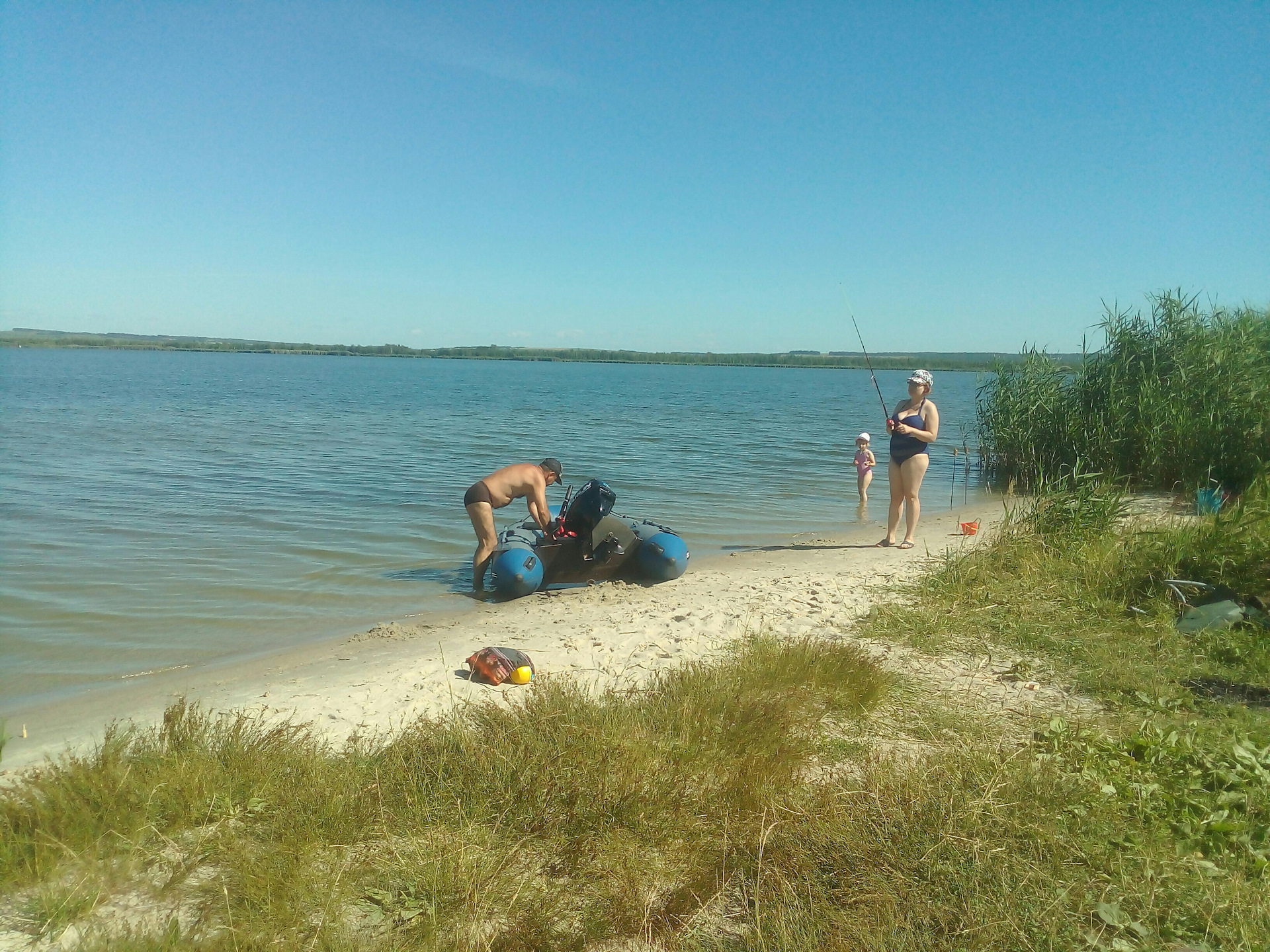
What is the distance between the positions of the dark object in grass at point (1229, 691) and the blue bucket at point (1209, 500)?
4.01 m

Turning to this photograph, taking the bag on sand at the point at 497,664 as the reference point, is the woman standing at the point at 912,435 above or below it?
above

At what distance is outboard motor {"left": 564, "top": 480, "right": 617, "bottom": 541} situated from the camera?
8805 mm

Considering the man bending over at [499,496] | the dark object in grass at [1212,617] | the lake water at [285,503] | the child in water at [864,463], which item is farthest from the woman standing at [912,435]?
the child in water at [864,463]

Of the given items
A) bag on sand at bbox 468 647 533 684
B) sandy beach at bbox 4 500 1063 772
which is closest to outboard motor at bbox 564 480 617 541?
A: sandy beach at bbox 4 500 1063 772

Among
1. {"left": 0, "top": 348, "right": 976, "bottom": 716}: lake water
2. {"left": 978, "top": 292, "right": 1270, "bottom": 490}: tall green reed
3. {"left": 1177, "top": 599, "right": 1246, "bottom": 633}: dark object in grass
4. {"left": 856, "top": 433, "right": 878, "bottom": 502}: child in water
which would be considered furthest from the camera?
{"left": 856, "top": 433, "right": 878, "bottom": 502}: child in water

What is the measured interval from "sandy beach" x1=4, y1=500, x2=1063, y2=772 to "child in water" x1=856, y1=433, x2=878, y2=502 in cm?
471

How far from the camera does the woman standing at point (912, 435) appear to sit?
28.4ft

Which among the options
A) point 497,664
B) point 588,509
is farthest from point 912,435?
point 497,664

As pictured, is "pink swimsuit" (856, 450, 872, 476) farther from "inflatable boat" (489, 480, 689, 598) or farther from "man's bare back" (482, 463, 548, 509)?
"man's bare back" (482, 463, 548, 509)

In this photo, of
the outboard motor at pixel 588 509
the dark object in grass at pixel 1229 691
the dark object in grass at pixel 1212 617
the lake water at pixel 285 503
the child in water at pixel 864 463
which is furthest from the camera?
the child in water at pixel 864 463

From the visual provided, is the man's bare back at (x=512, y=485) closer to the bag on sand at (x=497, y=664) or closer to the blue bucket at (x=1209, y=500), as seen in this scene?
the bag on sand at (x=497, y=664)

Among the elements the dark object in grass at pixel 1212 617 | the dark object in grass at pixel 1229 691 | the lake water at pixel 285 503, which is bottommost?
the lake water at pixel 285 503

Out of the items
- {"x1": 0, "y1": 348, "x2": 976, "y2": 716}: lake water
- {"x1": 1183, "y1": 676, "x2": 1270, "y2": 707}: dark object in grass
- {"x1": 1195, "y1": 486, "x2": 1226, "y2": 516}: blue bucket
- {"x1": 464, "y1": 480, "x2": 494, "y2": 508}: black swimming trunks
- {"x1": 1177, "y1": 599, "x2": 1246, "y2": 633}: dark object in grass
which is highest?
{"x1": 1195, "y1": 486, "x2": 1226, "y2": 516}: blue bucket

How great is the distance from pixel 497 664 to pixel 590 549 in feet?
11.2
